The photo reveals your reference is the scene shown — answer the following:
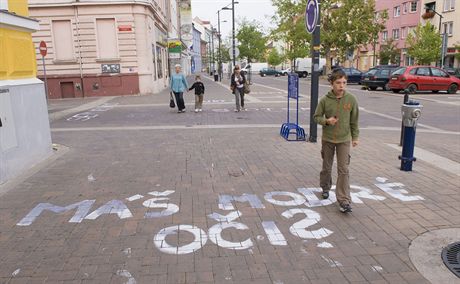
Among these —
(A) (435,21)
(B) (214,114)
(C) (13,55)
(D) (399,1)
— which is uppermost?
(D) (399,1)

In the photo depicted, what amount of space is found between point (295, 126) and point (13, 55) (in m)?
6.01

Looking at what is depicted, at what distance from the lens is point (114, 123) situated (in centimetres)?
1303

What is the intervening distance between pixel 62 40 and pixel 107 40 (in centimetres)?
258

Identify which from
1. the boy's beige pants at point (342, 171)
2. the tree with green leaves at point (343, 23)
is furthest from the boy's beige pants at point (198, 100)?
the tree with green leaves at point (343, 23)

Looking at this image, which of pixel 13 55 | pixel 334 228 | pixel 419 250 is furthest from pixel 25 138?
pixel 419 250

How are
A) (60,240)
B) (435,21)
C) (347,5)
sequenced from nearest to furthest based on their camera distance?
(60,240)
(347,5)
(435,21)

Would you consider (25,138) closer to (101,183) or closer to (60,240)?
(101,183)

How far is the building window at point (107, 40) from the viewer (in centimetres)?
2414

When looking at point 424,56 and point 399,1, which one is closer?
point 424,56

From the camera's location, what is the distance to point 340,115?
4.93m

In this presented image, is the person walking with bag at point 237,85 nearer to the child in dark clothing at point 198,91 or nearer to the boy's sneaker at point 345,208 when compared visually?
the child in dark clothing at point 198,91

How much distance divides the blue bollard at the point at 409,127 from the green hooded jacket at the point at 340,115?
2021 millimetres

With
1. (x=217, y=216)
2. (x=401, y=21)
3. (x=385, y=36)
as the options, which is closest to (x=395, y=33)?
(x=401, y=21)

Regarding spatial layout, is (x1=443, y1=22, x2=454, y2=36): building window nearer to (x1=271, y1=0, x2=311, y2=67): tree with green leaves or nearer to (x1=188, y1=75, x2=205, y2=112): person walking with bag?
(x1=271, y1=0, x2=311, y2=67): tree with green leaves
